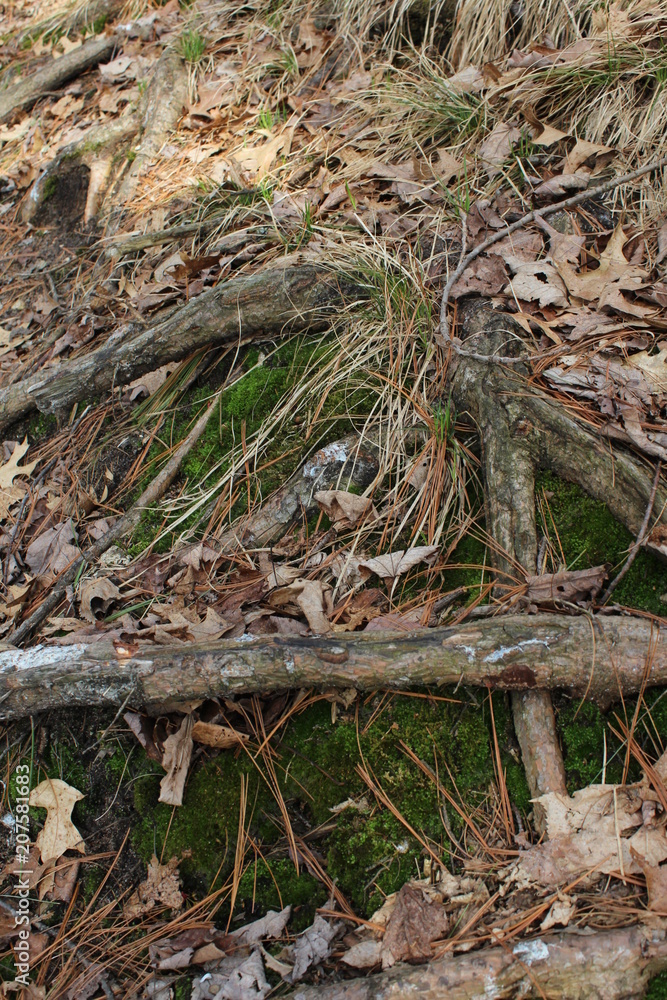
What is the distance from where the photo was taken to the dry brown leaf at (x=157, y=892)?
1.86m

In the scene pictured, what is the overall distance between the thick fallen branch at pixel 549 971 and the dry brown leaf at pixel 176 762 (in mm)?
721

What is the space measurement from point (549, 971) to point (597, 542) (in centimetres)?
116

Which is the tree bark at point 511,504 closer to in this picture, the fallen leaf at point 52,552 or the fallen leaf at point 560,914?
the fallen leaf at point 560,914

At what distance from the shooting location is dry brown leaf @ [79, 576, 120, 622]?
2.41 m

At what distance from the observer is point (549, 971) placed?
4.84 ft

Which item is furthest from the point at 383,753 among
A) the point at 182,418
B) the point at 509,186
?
the point at 509,186

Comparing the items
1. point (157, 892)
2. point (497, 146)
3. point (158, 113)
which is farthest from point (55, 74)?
point (157, 892)

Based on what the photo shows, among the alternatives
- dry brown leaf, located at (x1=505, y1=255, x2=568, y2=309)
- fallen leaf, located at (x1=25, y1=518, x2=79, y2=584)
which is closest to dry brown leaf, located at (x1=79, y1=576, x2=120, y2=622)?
fallen leaf, located at (x1=25, y1=518, x2=79, y2=584)

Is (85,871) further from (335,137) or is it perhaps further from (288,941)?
(335,137)

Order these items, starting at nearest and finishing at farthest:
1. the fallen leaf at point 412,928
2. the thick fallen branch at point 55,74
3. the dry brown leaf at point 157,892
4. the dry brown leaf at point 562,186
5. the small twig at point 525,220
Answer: the fallen leaf at point 412,928, the dry brown leaf at point 157,892, the small twig at point 525,220, the dry brown leaf at point 562,186, the thick fallen branch at point 55,74

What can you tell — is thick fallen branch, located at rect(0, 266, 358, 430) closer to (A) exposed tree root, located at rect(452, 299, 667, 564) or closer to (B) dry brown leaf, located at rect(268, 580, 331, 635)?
(A) exposed tree root, located at rect(452, 299, 667, 564)

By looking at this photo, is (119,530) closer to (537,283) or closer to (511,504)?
(511,504)

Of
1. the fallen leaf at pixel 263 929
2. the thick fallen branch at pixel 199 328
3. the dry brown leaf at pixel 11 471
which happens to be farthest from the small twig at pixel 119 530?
the fallen leaf at pixel 263 929

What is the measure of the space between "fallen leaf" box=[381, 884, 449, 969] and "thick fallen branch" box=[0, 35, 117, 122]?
5994 mm
